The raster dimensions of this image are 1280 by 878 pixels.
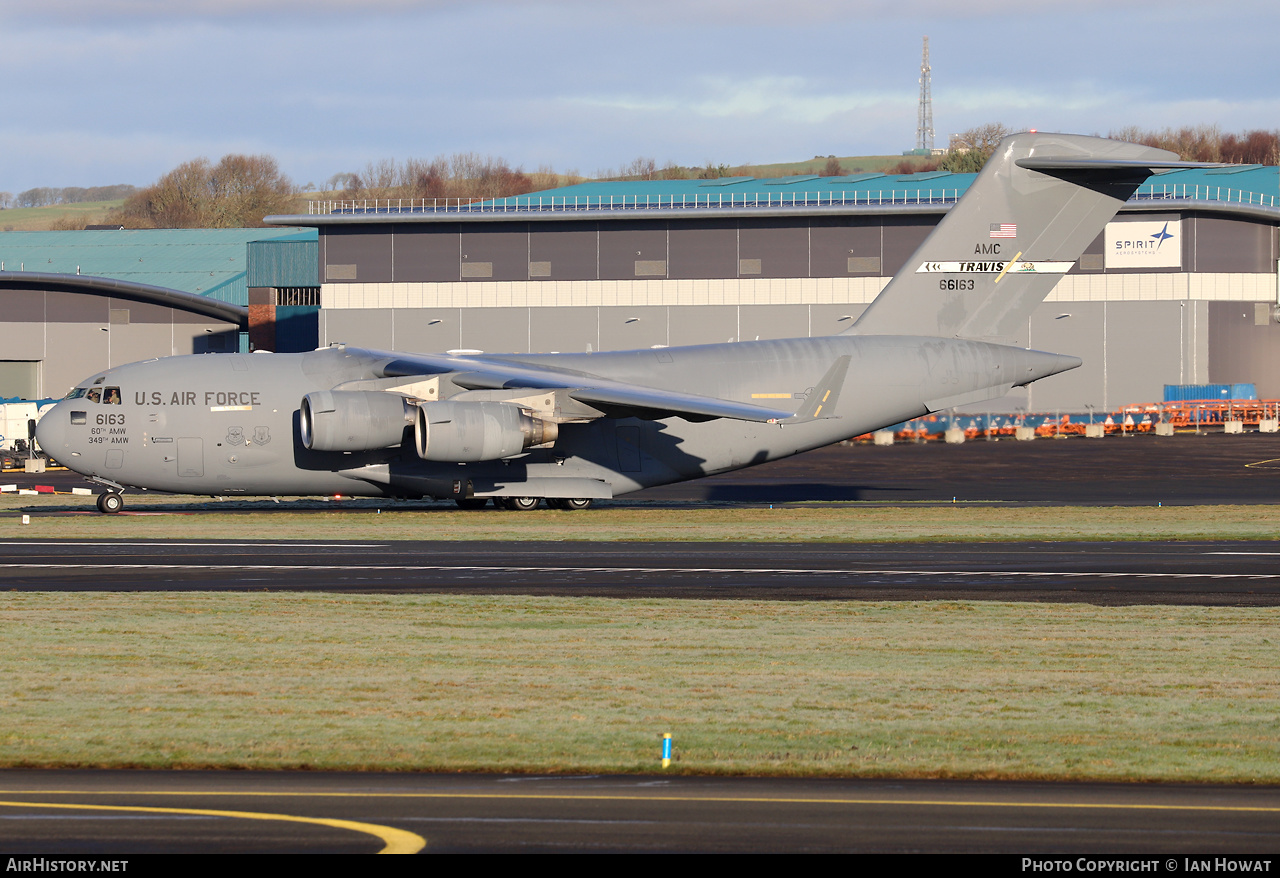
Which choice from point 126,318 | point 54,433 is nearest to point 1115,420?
point 54,433

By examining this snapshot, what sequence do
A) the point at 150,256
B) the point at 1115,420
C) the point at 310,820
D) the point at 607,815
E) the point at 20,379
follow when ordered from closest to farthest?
1. the point at 310,820
2. the point at 607,815
3. the point at 1115,420
4. the point at 20,379
5. the point at 150,256

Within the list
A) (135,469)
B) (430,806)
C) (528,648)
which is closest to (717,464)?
(135,469)

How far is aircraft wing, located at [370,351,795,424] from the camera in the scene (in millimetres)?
28922

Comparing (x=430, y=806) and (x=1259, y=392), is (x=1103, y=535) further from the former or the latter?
(x=1259, y=392)

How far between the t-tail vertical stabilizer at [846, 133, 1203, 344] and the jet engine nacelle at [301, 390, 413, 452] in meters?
11.9

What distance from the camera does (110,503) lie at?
3312cm

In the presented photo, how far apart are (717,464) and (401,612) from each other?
16.4 metres

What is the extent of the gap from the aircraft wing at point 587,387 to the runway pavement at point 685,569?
3.36m

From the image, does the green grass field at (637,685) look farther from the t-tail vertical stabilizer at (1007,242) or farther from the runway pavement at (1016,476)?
the runway pavement at (1016,476)

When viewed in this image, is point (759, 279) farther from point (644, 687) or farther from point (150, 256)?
point (644, 687)

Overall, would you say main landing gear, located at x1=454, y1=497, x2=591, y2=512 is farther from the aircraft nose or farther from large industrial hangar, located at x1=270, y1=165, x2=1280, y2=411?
large industrial hangar, located at x1=270, y1=165, x2=1280, y2=411

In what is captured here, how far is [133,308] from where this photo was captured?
282 feet

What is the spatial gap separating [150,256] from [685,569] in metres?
86.3

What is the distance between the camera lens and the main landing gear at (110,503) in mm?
33000
